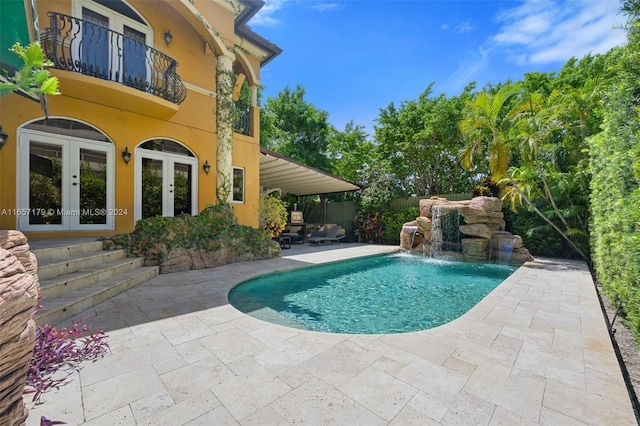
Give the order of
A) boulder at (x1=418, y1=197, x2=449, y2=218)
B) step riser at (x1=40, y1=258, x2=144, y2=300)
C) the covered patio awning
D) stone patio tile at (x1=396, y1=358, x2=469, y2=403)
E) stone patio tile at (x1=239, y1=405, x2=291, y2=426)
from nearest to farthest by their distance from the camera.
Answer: stone patio tile at (x1=239, y1=405, x2=291, y2=426) < stone patio tile at (x1=396, y1=358, x2=469, y2=403) < step riser at (x1=40, y1=258, x2=144, y2=300) < the covered patio awning < boulder at (x1=418, y1=197, x2=449, y2=218)

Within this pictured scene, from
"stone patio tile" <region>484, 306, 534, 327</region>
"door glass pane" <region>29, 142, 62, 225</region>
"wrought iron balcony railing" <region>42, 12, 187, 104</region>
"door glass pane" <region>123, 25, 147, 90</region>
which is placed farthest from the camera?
"door glass pane" <region>123, 25, 147, 90</region>

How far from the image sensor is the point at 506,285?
241 inches

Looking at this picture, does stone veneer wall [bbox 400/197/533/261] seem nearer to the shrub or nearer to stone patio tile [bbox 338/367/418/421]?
the shrub

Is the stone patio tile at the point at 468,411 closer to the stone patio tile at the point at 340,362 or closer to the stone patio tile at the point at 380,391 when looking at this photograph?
the stone patio tile at the point at 380,391

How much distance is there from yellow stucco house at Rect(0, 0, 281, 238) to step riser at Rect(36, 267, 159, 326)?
278 centimetres

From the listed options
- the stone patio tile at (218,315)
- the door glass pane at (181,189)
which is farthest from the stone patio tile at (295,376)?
the door glass pane at (181,189)

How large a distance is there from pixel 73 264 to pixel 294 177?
9.82m

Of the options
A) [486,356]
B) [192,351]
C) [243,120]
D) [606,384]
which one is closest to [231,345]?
[192,351]

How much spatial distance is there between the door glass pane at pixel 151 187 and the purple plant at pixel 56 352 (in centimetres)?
583

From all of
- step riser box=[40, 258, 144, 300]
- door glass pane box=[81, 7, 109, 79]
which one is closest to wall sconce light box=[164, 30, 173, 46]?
door glass pane box=[81, 7, 109, 79]

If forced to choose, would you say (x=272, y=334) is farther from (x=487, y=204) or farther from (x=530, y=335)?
(x=487, y=204)

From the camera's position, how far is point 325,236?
15898 millimetres

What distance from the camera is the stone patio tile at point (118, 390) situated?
6.95 feet

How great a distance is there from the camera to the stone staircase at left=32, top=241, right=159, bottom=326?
391 centimetres
